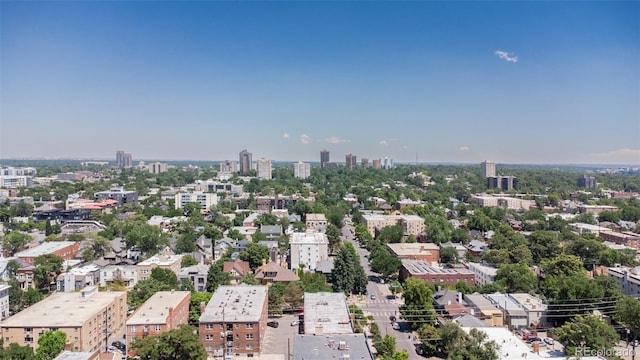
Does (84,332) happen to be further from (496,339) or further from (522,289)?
(522,289)

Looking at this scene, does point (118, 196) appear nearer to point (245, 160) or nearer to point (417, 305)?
point (417, 305)

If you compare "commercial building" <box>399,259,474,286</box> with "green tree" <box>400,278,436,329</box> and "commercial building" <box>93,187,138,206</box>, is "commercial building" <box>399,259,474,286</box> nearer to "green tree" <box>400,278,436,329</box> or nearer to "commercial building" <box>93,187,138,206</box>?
"green tree" <box>400,278,436,329</box>

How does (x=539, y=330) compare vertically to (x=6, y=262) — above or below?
below

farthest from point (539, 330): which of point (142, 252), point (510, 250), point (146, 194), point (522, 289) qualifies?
point (146, 194)

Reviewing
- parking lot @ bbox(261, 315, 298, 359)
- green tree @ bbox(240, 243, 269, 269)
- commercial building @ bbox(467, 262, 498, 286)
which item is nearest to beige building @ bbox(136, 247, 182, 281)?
green tree @ bbox(240, 243, 269, 269)

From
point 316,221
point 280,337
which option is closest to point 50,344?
point 280,337

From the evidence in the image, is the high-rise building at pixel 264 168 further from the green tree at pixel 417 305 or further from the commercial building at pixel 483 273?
the green tree at pixel 417 305

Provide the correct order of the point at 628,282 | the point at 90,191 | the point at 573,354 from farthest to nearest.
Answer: the point at 90,191
the point at 628,282
the point at 573,354

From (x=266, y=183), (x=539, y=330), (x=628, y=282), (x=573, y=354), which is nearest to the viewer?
(x=573, y=354)
